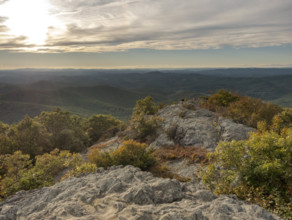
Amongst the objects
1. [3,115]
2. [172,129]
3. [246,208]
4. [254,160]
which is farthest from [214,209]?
[3,115]

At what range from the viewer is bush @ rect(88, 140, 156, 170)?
12.8 metres

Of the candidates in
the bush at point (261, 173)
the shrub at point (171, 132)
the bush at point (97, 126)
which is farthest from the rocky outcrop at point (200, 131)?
the bush at point (97, 126)

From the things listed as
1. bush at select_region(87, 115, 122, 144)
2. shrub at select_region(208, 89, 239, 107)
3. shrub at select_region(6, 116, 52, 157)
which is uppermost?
shrub at select_region(208, 89, 239, 107)

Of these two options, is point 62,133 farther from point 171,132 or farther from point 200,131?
point 200,131

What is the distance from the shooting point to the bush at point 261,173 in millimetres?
6987

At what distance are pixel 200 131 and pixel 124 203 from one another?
47.2ft

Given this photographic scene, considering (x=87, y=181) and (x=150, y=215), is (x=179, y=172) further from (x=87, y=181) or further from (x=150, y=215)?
(x=150, y=215)

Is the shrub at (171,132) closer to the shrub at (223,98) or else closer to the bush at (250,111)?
the bush at (250,111)

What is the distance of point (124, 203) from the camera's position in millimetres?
6879

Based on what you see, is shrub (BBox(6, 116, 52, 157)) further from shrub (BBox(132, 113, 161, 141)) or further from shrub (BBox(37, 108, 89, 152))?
shrub (BBox(132, 113, 161, 141))

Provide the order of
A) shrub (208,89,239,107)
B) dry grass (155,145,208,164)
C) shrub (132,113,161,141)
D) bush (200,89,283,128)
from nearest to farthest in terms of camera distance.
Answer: dry grass (155,145,208,164) < bush (200,89,283,128) < shrub (132,113,161,141) < shrub (208,89,239,107)

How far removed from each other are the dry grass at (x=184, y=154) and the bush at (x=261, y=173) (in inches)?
230

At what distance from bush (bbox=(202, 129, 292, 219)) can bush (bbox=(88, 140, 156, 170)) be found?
17.7ft

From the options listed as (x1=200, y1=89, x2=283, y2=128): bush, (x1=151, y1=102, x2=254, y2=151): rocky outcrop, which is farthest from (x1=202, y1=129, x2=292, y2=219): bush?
(x1=200, y1=89, x2=283, y2=128): bush
